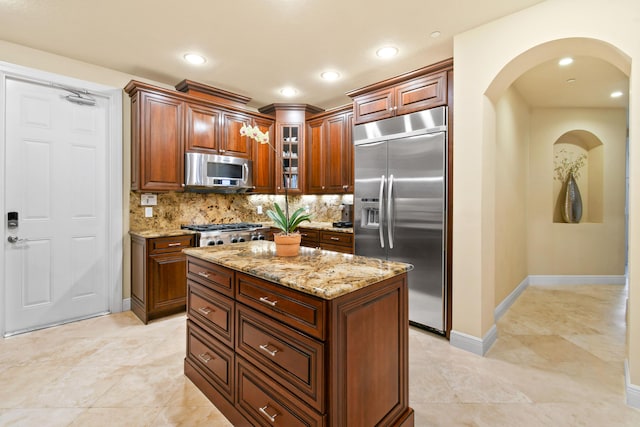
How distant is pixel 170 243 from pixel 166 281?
0.41 meters

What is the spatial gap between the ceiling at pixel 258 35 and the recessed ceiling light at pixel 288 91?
284 millimetres

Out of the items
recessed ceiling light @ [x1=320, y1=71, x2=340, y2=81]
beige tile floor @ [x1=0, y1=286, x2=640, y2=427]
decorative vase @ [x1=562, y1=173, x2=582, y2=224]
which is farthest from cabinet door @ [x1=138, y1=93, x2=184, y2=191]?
decorative vase @ [x1=562, y1=173, x2=582, y2=224]

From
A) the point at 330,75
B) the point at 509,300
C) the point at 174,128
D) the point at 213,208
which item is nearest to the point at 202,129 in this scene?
the point at 174,128

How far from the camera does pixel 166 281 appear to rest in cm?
334

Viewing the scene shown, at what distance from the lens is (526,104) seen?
450 cm

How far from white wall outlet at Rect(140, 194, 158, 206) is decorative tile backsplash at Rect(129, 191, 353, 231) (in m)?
0.04

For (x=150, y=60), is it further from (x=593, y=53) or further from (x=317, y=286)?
(x=593, y=53)

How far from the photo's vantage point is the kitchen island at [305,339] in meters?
1.27

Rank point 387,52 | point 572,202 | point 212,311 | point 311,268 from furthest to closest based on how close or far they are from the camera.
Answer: point 572,202
point 387,52
point 212,311
point 311,268

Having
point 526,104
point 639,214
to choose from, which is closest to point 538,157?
point 526,104

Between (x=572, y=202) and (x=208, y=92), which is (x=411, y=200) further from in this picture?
(x=572, y=202)

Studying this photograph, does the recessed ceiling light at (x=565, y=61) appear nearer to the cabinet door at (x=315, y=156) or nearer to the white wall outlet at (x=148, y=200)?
the cabinet door at (x=315, y=156)

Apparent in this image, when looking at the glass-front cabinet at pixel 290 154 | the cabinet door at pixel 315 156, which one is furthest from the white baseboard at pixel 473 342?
the glass-front cabinet at pixel 290 154

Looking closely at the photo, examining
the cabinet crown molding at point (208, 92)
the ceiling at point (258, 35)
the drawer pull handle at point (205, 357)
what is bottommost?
the drawer pull handle at point (205, 357)
